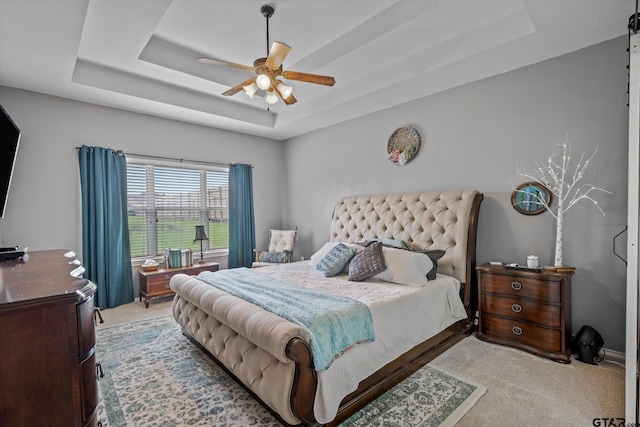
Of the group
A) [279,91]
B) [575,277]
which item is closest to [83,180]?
[279,91]

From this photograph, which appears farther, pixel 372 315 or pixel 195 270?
pixel 195 270

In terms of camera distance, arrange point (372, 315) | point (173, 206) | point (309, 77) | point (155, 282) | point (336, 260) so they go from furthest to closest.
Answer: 1. point (173, 206)
2. point (155, 282)
3. point (336, 260)
4. point (309, 77)
5. point (372, 315)

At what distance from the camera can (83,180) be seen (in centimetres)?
391

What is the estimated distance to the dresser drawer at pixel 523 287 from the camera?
257cm

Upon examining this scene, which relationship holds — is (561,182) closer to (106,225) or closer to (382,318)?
(382,318)

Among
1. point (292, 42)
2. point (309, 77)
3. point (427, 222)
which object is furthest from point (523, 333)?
point (292, 42)

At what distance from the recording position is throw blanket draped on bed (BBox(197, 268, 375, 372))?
70.3 inches

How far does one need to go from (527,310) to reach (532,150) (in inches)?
60.8

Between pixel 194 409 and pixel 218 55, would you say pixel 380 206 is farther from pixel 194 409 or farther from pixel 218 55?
pixel 194 409

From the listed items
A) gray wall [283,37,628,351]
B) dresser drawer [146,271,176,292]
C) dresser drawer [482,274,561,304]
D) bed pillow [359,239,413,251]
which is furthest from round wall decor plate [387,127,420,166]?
dresser drawer [146,271,176,292]

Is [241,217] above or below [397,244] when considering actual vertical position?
above

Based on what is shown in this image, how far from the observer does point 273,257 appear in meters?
4.96

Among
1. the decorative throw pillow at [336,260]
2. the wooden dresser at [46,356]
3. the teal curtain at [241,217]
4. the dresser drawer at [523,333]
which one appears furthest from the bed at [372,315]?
the teal curtain at [241,217]

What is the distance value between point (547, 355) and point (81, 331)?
10.7 feet
